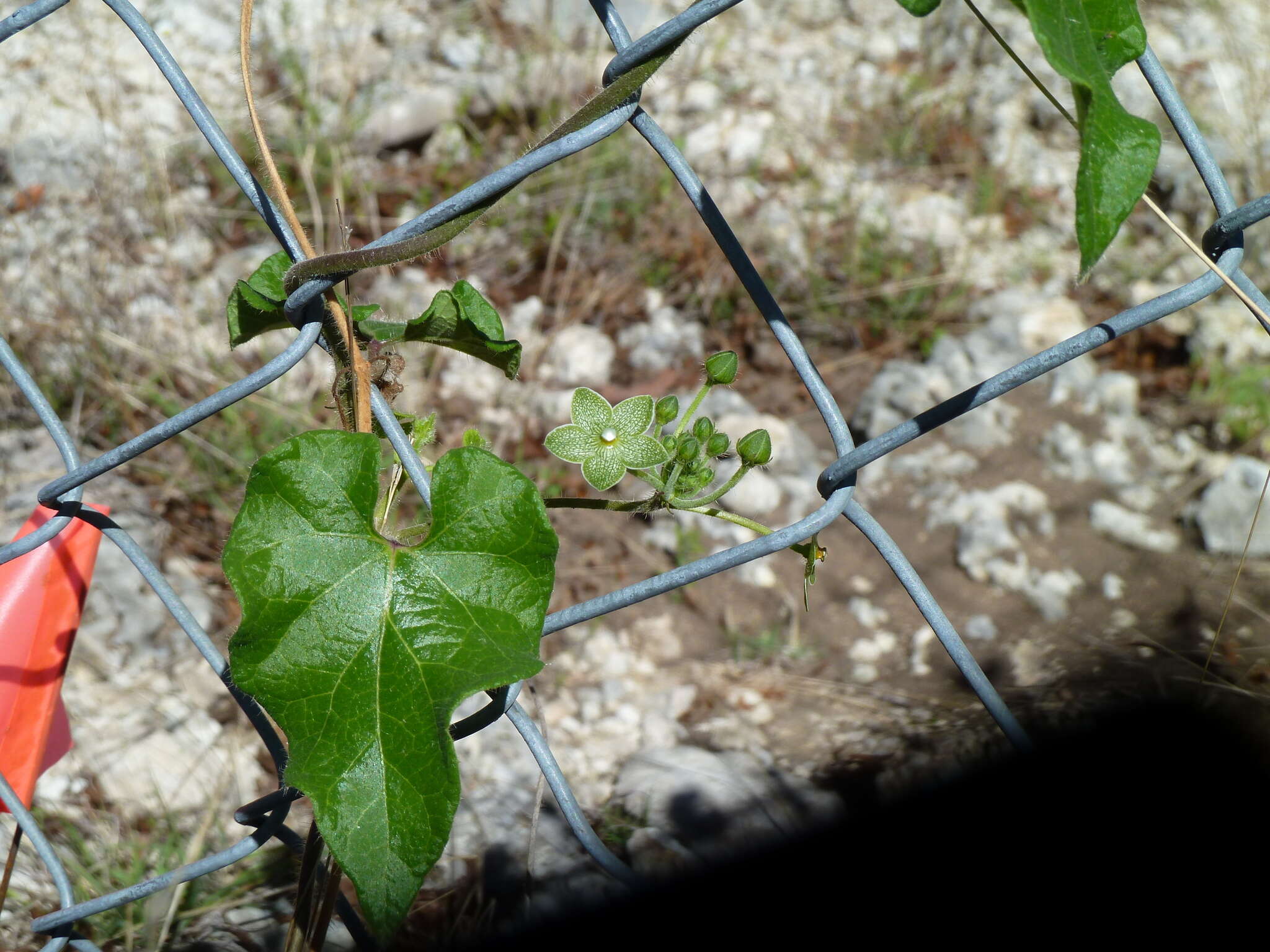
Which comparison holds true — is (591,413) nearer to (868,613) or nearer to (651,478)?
(651,478)

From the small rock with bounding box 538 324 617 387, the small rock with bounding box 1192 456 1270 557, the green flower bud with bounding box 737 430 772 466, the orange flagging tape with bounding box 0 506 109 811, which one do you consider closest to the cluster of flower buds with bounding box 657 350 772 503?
the green flower bud with bounding box 737 430 772 466

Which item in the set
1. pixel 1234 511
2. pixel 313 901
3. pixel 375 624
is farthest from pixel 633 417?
A: pixel 1234 511

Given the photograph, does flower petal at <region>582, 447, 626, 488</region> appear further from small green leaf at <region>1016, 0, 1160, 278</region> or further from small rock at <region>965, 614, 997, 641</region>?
small rock at <region>965, 614, 997, 641</region>

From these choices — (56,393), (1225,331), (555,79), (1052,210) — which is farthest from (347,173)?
(1225,331)

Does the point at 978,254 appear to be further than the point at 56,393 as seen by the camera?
Yes

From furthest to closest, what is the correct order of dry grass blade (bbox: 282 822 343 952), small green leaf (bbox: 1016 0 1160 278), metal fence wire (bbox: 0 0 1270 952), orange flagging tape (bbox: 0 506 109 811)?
orange flagging tape (bbox: 0 506 109 811), dry grass blade (bbox: 282 822 343 952), metal fence wire (bbox: 0 0 1270 952), small green leaf (bbox: 1016 0 1160 278)

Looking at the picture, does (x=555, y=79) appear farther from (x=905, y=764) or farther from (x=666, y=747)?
(x=905, y=764)
